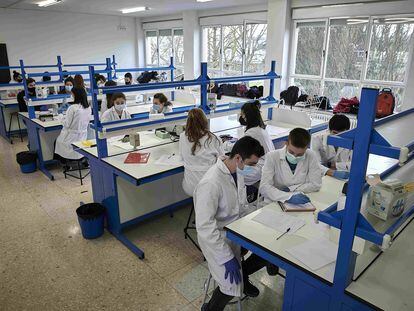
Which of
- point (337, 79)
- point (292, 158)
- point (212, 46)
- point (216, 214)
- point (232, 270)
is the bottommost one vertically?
point (232, 270)

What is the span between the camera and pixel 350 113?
219 inches

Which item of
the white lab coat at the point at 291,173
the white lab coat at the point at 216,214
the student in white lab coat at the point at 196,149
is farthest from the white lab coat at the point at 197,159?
the white lab coat at the point at 216,214

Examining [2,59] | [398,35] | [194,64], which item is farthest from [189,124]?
[2,59]

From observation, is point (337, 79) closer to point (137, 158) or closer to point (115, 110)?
point (115, 110)

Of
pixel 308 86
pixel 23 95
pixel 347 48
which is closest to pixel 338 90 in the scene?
pixel 308 86

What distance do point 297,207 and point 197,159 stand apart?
39.8 inches

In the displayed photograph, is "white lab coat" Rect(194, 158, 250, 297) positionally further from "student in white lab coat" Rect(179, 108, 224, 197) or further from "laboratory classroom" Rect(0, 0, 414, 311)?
"student in white lab coat" Rect(179, 108, 224, 197)

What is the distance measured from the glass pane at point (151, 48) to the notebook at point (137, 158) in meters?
7.99

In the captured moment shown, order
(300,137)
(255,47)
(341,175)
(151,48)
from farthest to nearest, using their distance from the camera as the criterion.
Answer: (151,48)
(255,47)
(341,175)
(300,137)

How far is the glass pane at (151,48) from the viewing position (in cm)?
1031

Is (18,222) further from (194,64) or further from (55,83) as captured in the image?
(194,64)

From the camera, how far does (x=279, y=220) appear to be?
1.86 meters

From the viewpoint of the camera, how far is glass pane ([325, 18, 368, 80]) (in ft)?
18.4

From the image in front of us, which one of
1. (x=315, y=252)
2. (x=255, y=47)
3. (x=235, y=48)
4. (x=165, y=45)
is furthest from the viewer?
(x=165, y=45)
